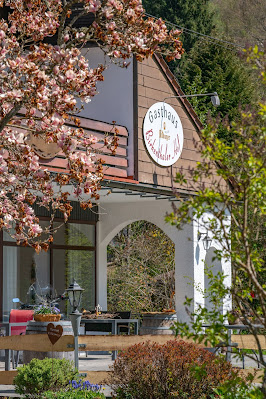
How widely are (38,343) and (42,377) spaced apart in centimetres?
158

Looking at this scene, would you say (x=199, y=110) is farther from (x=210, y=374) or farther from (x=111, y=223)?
(x=210, y=374)

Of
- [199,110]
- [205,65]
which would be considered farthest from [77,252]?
[205,65]

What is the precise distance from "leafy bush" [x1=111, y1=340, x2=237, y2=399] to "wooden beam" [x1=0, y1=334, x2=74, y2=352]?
1974 mm

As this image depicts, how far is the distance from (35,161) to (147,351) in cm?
245

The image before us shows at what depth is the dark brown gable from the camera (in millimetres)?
15484

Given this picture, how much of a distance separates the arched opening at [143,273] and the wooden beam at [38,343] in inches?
470

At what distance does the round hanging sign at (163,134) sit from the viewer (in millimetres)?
15672

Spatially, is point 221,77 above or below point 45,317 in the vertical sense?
above

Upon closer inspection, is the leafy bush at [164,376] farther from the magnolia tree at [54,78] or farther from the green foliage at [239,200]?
the green foliage at [239,200]

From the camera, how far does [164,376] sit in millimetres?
8047

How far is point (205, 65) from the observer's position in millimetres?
31562

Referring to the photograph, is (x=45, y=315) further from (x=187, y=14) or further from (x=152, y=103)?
(x=187, y=14)

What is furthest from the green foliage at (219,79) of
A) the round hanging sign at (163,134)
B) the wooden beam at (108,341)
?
the wooden beam at (108,341)


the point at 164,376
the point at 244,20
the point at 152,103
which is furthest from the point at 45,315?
the point at 244,20
